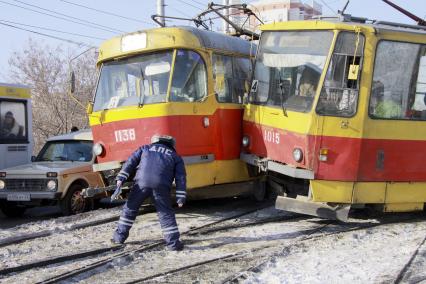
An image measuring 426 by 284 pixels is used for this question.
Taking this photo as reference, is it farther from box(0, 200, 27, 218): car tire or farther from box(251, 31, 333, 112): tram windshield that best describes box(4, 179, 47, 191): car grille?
box(251, 31, 333, 112): tram windshield

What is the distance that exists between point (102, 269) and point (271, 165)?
3522 mm

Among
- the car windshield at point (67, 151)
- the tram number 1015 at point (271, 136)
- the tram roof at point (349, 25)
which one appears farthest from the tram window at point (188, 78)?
the car windshield at point (67, 151)

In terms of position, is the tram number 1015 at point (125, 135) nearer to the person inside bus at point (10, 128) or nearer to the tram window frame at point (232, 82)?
the tram window frame at point (232, 82)

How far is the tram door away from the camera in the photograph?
7.99 meters

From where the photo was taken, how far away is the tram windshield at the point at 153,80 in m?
8.99

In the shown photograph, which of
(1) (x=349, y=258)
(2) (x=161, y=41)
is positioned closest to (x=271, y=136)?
(2) (x=161, y=41)

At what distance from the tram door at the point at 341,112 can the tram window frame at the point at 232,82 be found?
2062mm

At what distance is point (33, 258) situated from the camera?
22.5 feet

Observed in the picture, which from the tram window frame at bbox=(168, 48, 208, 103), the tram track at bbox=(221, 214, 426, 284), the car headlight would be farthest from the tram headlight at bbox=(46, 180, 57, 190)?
the tram track at bbox=(221, 214, 426, 284)

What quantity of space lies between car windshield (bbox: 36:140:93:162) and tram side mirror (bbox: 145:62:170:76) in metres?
3.94

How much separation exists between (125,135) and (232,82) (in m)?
2.28

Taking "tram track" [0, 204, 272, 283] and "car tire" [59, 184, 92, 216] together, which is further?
"car tire" [59, 184, 92, 216]

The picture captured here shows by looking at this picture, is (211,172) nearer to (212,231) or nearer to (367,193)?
(212,231)

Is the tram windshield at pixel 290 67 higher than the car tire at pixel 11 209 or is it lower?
higher
